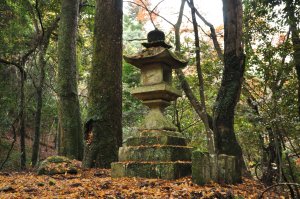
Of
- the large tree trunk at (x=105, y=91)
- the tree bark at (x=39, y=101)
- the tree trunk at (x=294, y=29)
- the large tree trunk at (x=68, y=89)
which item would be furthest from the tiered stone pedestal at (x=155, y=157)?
the tree bark at (x=39, y=101)

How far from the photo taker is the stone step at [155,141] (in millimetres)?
5676

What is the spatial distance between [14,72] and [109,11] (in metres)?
10.2

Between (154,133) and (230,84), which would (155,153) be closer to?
(154,133)

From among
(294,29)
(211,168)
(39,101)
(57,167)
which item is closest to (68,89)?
(57,167)

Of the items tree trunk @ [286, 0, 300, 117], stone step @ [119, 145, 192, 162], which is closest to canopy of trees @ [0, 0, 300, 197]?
tree trunk @ [286, 0, 300, 117]

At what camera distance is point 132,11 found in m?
31.3

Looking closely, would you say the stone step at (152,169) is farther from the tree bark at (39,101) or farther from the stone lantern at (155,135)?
the tree bark at (39,101)

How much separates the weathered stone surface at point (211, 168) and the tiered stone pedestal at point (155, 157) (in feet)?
2.04

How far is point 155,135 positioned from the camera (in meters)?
5.77

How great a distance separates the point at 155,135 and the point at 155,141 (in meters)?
0.12

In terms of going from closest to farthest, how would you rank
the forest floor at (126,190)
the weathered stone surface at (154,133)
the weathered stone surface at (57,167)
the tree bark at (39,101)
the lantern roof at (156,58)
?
the forest floor at (126,190) < the weathered stone surface at (154,133) < the lantern roof at (156,58) < the weathered stone surface at (57,167) < the tree bark at (39,101)

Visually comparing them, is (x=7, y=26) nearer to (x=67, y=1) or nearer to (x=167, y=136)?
(x=67, y=1)

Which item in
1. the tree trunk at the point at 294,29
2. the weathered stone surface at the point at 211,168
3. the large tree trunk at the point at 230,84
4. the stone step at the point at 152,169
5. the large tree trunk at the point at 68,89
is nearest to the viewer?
the weathered stone surface at the point at 211,168

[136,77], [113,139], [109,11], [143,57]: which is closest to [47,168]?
[113,139]
